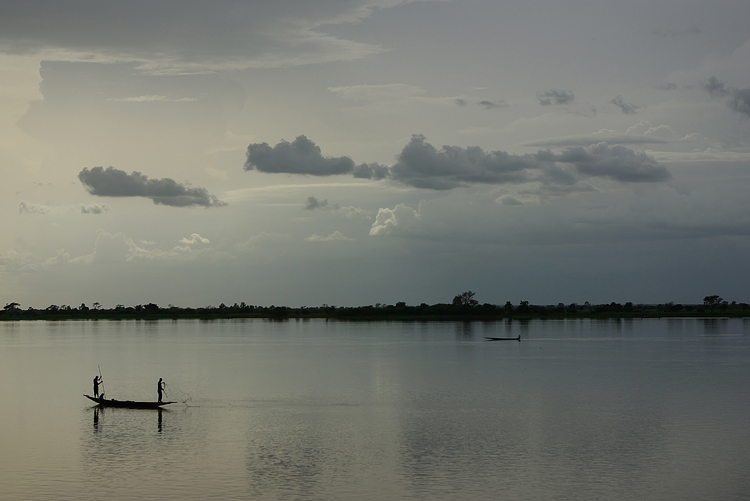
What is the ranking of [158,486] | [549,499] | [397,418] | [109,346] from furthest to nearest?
1. [109,346]
2. [397,418]
3. [158,486]
4. [549,499]

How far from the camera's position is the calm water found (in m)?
27.0

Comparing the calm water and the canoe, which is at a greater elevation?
the canoe

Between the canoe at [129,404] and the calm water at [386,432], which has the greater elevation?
the canoe at [129,404]

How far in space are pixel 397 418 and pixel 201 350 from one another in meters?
66.0

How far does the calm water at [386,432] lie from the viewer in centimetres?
2703

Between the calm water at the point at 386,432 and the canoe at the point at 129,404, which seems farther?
the canoe at the point at 129,404

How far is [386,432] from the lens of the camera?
122 ft

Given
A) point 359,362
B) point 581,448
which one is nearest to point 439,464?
point 581,448

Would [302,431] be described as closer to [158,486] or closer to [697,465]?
[158,486]

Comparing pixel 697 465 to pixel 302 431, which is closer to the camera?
pixel 697 465

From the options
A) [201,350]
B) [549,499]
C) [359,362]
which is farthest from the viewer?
[201,350]

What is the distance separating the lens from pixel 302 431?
37.8 m

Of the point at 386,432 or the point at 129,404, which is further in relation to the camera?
the point at 129,404

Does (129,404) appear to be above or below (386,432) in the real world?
above
